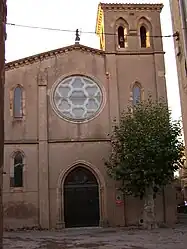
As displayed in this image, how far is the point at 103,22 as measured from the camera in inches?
1033

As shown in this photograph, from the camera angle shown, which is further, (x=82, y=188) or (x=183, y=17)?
(x=82, y=188)

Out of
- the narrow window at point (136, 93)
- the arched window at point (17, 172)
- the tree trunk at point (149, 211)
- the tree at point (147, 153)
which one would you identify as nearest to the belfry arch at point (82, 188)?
the tree at point (147, 153)

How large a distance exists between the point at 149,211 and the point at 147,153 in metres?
3.15

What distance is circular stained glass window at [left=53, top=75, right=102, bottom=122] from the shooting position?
80.7 feet

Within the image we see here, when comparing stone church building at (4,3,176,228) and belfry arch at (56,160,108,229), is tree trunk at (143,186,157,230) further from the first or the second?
belfry arch at (56,160,108,229)

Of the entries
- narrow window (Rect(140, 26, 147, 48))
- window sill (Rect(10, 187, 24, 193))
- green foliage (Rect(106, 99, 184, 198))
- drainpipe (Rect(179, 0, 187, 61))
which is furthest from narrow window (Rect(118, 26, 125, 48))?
drainpipe (Rect(179, 0, 187, 61))

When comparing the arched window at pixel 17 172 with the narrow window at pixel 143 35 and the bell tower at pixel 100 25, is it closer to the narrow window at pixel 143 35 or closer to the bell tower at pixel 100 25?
the bell tower at pixel 100 25

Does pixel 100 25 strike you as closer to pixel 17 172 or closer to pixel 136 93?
pixel 136 93

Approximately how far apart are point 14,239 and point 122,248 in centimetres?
602

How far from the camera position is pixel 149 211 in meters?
21.5

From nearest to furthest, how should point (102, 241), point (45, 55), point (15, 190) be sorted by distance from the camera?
point (102, 241)
point (15, 190)
point (45, 55)

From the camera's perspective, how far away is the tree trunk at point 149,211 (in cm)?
2147

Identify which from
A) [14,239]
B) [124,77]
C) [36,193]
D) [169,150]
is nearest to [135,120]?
[169,150]

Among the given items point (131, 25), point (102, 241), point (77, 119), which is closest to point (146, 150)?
point (77, 119)
